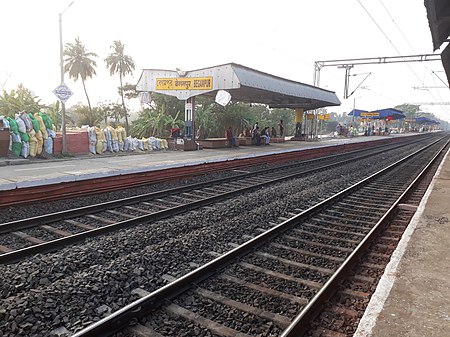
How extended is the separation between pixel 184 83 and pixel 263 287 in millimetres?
17161

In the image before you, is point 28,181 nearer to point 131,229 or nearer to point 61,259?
point 131,229

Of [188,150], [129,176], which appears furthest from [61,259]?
[188,150]

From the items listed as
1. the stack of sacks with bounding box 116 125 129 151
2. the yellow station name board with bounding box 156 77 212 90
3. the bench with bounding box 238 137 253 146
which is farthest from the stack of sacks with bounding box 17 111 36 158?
the bench with bounding box 238 137 253 146

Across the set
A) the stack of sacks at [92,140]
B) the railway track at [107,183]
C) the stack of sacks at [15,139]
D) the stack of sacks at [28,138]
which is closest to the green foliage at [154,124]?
the stack of sacks at [92,140]

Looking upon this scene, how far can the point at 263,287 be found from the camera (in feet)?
14.0

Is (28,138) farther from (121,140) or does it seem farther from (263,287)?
(263,287)

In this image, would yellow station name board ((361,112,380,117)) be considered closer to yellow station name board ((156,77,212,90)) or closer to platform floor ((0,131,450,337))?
yellow station name board ((156,77,212,90))

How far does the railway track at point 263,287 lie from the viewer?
11.2ft

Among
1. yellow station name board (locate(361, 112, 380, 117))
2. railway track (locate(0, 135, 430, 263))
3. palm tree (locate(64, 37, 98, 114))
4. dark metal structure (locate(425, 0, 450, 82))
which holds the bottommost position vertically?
railway track (locate(0, 135, 430, 263))

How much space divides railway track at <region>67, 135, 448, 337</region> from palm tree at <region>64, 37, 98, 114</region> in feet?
164

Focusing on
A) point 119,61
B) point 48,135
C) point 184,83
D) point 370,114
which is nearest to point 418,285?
point 48,135

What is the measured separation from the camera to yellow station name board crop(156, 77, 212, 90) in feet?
63.7

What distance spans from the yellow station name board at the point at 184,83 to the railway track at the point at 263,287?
1380 cm

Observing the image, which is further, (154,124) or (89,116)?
(89,116)
